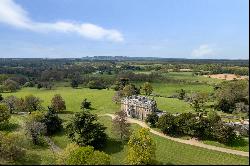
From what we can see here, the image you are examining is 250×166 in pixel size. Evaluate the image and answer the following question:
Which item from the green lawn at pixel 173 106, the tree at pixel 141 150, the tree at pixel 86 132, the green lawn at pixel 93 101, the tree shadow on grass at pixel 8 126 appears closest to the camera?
the tree at pixel 141 150

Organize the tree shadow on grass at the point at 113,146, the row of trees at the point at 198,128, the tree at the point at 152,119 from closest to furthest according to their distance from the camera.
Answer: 1. the tree shadow on grass at the point at 113,146
2. the row of trees at the point at 198,128
3. the tree at the point at 152,119

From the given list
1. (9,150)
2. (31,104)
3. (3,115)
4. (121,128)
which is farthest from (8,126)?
(121,128)

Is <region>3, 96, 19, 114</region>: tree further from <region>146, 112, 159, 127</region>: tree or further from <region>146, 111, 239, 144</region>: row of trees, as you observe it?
<region>146, 111, 239, 144</region>: row of trees

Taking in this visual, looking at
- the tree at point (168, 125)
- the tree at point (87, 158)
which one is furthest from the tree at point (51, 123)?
the tree at point (87, 158)

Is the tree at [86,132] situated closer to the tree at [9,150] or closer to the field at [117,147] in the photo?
the field at [117,147]

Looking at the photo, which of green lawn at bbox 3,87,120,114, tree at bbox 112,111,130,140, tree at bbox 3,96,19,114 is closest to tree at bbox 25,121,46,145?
tree at bbox 112,111,130,140

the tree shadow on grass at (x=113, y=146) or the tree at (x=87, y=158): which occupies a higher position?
the tree at (x=87, y=158)
